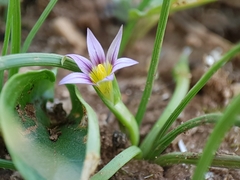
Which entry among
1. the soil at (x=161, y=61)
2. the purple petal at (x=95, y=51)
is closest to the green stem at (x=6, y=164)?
the soil at (x=161, y=61)

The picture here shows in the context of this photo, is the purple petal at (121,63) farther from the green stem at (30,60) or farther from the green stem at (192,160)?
the green stem at (192,160)

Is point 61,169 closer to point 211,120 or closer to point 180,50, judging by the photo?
point 211,120

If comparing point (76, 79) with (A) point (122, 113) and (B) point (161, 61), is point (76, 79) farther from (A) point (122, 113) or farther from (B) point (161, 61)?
(B) point (161, 61)

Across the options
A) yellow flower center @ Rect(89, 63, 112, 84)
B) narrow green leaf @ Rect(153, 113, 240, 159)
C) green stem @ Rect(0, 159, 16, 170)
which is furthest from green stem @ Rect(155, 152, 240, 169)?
green stem @ Rect(0, 159, 16, 170)

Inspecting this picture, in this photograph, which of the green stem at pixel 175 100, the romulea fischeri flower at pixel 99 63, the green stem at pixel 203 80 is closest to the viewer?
the green stem at pixel 203 80

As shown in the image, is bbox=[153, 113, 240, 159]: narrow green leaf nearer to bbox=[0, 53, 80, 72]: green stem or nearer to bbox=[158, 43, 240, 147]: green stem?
bbox=[158, 43, 240, 147]: green stem

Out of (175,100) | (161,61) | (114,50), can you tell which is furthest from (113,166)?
(161,61)
